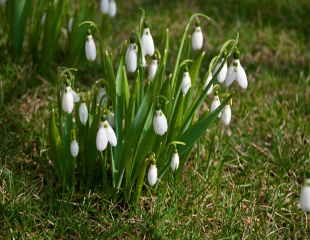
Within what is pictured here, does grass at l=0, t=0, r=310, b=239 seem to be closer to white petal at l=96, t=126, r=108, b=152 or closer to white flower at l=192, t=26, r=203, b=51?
white petal at l=96, t=126, r=108, b=152

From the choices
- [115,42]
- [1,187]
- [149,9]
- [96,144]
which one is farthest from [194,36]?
[149,9]

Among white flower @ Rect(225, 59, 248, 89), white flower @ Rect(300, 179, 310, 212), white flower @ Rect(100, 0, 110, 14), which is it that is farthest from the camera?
white flower @ Rect(100, 0, 110, 14)

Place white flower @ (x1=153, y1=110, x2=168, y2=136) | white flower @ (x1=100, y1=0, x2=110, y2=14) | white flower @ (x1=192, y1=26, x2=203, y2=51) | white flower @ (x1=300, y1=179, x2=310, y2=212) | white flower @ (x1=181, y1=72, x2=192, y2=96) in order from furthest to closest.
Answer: white flower @ (x1=100, y1=0, x2=110, y2=14), white flower @ (x1=192, y1=26, x2=203, y2=51), white flower @ (x1=181, y1=72, x2=192, y2=96), white flower @ (x1=153, y1=110, x2=168, y2=136), white flower @ (x1=300, y1=179, x2=310, y2=212)

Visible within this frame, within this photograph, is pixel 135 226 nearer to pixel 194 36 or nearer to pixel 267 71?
pixel 194 36

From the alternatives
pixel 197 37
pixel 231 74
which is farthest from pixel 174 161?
pixel 197 37

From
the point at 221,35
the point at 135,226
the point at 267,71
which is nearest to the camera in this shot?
the point at 135,226

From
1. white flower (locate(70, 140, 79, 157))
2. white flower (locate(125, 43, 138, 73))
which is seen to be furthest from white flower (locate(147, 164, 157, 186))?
white flower (locate(125, 43, 138, 73))

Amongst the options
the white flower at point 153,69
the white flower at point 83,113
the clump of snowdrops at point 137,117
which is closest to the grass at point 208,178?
the clump of snowdrops at point 137,117
